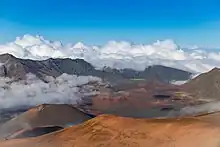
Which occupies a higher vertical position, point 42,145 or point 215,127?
point 215,127

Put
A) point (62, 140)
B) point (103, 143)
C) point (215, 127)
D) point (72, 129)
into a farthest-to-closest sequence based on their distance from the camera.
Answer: point (72, 129) < point (62, 140) < point (103, 143) < point (215, 127)

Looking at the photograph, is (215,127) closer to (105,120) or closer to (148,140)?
(148,140)

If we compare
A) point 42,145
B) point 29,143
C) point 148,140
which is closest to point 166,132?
point 148,140

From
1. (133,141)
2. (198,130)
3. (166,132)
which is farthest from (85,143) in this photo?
(198,130)

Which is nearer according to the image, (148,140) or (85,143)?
A: (148,140)

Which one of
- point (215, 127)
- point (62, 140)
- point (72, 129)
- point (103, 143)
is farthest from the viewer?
point (72, 129)

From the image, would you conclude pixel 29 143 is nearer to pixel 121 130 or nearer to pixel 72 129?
pixel 72 129
